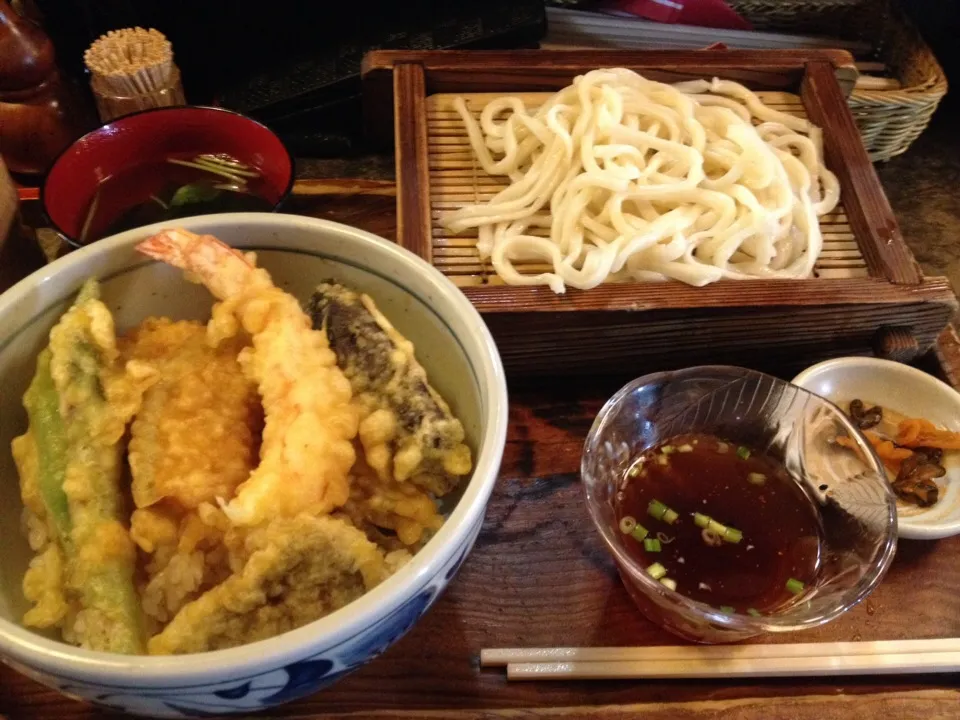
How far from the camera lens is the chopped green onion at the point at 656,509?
3.75ft

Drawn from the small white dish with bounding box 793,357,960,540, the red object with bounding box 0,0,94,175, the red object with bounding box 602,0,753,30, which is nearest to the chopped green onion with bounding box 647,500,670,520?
the small white dish with bounding box 793,357,960,540

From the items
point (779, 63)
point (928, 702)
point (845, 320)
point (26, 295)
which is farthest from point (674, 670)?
point (779, 63)

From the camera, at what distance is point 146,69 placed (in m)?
1.43

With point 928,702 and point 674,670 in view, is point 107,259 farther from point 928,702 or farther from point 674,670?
point 928,702

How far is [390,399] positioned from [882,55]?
6.05 feet

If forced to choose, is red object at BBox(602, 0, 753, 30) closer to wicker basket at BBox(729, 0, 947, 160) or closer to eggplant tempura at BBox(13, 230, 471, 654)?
wicker basket at BBox(729, 0, 947, 160)

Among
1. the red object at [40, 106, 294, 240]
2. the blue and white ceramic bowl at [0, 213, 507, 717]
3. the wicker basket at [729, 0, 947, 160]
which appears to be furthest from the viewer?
the wicker basket at [729, 0, 947, 160]

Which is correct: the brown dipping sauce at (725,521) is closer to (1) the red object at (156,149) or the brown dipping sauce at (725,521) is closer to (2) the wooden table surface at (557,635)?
(2) the wooden table surface at (557,635)

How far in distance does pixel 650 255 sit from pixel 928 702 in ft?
2.54

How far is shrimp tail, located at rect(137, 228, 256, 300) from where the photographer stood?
2.99 ft

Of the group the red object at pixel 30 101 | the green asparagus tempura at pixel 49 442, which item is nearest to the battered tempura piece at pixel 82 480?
the green asparagus tempura at pixel 49 442

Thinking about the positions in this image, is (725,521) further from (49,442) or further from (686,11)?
(686,11)

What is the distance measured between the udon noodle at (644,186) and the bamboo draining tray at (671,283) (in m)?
0.05

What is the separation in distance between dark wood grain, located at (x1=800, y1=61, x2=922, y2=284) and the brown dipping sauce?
0.42 meters
